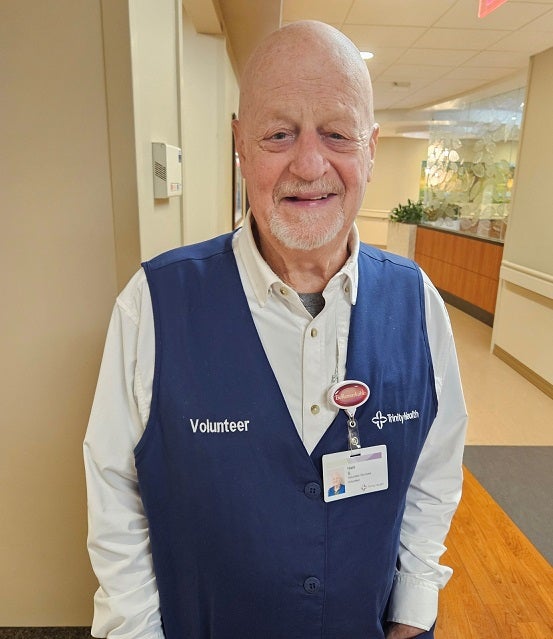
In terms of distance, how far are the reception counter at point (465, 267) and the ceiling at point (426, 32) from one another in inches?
81.5

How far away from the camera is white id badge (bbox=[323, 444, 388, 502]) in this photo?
3.06 ft

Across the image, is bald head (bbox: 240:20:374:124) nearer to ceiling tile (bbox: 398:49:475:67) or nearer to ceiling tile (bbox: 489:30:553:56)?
ceiling tile (bbox: 489:30:553:56)

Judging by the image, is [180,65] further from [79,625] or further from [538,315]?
[538,315]

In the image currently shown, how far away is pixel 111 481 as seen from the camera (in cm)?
96

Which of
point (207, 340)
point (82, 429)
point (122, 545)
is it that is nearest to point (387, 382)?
point (207, 340)

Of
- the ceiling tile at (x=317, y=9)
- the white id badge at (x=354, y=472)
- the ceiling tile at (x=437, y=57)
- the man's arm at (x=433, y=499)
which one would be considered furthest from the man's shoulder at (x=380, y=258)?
the ceiling tile at (x=437, y=57)

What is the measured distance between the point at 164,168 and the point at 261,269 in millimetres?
671

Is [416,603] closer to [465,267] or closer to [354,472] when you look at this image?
[354,472]

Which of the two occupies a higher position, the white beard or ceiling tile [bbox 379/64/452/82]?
ceiling tile [bbox 379/64/452/82]

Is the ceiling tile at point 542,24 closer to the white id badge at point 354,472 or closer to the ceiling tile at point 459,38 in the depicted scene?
the ceiling tile at point 459,38

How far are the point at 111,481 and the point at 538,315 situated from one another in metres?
4.45

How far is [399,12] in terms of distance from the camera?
12.8 ft

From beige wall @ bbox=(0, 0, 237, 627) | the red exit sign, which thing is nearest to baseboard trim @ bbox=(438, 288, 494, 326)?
the red exit sign

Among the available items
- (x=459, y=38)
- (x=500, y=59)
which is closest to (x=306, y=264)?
(x=459, y=38)
